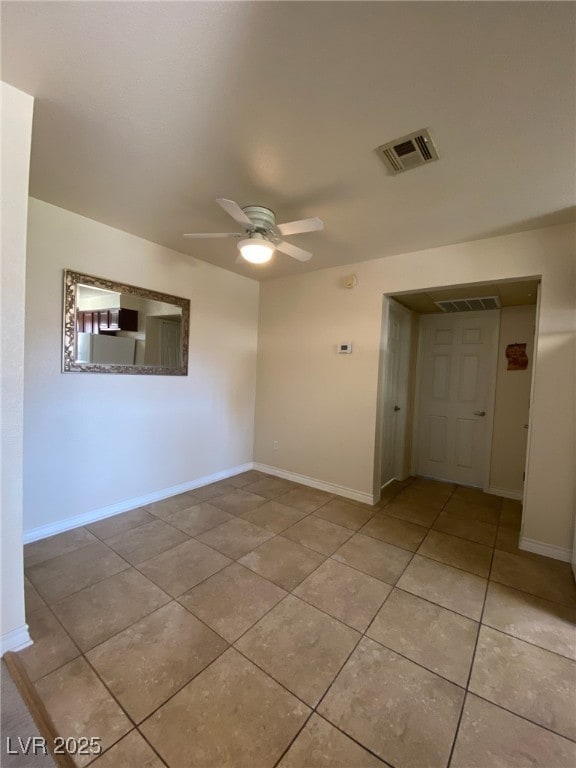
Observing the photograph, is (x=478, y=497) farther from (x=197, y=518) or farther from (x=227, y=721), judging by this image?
(x=227, y=721)

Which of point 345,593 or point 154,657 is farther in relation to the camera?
point 345,593

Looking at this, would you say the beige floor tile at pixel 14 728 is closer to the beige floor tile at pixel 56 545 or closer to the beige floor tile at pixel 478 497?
the beige floor tile at pixel 56 545

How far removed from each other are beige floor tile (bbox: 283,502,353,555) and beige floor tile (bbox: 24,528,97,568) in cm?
158

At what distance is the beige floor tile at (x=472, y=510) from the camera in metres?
3.03

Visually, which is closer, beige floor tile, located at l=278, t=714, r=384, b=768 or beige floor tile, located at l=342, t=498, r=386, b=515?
beige floor tile, located at l=278, t=714, r=384, b=768

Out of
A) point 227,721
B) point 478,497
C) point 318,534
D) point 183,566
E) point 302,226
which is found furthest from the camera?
point 478,497

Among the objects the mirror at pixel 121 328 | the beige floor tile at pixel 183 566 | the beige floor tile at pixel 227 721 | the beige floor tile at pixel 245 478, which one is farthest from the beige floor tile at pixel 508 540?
the mirror at pixel 121 328

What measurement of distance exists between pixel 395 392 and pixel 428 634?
2.54m

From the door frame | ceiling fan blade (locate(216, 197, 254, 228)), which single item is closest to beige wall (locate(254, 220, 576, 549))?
the door frame

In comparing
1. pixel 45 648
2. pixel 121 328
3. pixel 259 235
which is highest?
pixel 259 235

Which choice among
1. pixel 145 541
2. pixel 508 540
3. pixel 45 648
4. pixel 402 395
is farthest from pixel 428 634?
pixel 402 395

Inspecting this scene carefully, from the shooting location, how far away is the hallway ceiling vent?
3420 mm

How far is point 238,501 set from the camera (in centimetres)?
318

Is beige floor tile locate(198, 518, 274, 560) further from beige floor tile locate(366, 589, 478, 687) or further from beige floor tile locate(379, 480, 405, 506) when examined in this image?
beige floor tile locate(379, 480, 405, 506)
